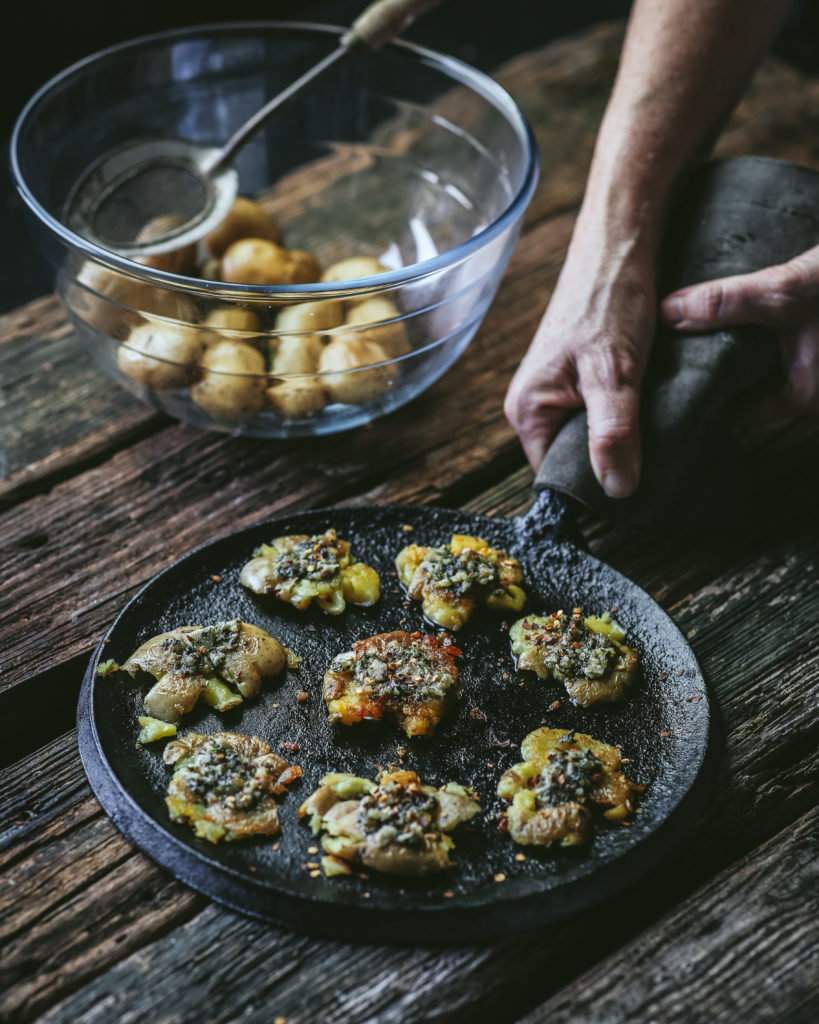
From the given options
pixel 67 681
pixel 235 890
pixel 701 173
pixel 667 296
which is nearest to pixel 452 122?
pixel 701 173

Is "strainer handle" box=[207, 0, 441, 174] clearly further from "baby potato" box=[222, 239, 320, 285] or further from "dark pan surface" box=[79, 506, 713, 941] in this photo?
"dark pan surface" box=[79, 506, 713, 941]

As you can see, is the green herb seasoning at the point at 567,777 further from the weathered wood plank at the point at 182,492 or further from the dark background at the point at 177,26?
the dark background at the point at 177,26

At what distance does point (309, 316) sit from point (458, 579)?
0.43 meters

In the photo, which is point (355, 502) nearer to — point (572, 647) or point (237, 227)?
point (572, 647)

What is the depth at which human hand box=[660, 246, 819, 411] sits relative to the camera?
4.72 ft

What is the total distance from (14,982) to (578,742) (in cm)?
66

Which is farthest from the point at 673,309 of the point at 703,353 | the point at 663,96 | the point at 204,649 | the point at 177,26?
the point at 177,26

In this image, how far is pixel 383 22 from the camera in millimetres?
1728

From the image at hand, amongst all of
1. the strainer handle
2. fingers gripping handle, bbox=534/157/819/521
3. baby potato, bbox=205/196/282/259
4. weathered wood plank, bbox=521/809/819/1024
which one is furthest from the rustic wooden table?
the strainer handle

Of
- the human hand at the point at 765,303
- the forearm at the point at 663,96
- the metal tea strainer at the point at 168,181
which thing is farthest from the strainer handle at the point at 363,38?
the human hand at the point at 765,303

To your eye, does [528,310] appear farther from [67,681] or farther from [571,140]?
[67,681]

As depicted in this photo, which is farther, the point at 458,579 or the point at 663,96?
the point at 663,96

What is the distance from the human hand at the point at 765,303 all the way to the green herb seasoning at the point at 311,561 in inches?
24.6

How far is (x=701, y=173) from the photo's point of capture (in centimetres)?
166
